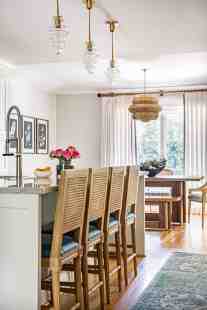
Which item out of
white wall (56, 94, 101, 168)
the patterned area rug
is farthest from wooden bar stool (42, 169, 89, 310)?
white wall (56, 94, 101, 168)

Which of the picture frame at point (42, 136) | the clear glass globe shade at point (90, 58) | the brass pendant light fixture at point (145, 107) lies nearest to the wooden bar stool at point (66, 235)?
the clear glass globe shade at point (90, 58)

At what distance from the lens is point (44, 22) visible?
457cm

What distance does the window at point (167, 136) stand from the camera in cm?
888

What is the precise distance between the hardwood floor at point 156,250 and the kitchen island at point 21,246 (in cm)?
80

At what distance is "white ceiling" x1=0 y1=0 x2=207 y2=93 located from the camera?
13.5 ft

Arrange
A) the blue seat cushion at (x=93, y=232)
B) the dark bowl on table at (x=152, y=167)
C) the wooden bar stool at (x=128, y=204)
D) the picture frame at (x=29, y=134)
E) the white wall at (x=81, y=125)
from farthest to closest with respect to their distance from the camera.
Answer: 1. the white wall at (x=81, y=125)
2. the picture frame at (x=29, y=134)
3. the dark bowl on table at (x=152, y=167)
4. the wooden bar stool at (x=128, y=204)
5. the blue seat cushion at (x=93, y=232)

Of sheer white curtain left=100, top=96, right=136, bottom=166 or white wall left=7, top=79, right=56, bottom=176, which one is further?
sheer white curtain left=100, top=96, right=136, bottom=166

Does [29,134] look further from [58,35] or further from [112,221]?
Result: [58,35]

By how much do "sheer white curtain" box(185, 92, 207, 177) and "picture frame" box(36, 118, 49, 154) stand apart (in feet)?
9.34

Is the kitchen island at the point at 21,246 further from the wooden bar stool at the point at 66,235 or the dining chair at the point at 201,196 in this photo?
the dining chair at the point at 201,196

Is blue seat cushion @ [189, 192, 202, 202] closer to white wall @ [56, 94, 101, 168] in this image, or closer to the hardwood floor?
the hardwood floor

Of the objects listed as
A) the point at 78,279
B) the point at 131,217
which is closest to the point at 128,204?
the point at 131,217

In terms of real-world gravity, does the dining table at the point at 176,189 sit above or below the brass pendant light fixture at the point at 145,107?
below

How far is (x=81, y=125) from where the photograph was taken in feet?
31.3
